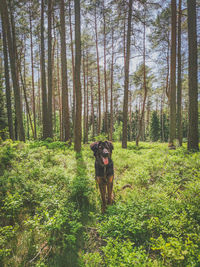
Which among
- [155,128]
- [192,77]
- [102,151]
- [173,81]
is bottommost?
[102,151]

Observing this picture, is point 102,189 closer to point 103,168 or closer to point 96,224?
point 103,168

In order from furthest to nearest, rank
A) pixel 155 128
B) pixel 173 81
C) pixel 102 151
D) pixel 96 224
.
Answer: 1. pixel 155 128
2. pixel 173 81
3. pixel 102 151
4. pixel 96 224

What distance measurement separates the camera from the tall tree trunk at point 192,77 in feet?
19.3

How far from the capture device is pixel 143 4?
8945 millimetres

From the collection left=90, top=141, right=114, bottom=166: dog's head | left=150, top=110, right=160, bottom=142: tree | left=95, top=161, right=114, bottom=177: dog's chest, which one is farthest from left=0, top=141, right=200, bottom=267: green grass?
left=150, top=110, right=160, bottom=142: tree

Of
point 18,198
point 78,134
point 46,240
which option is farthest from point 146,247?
point 78,134

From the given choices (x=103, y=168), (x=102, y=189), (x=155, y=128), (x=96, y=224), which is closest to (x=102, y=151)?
(x=103, y=168)

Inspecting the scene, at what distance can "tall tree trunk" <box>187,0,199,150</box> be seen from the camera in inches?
232

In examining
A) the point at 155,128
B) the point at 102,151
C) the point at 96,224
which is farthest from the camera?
the point at 155,128

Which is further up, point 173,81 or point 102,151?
point 173,81

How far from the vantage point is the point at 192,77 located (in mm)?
6078

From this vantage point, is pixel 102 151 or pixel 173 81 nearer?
pixel 102 151

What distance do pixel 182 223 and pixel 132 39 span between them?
12.1m

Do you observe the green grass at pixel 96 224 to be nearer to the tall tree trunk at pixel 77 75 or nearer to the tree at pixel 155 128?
the tall tree trunk at pixel 77 75
